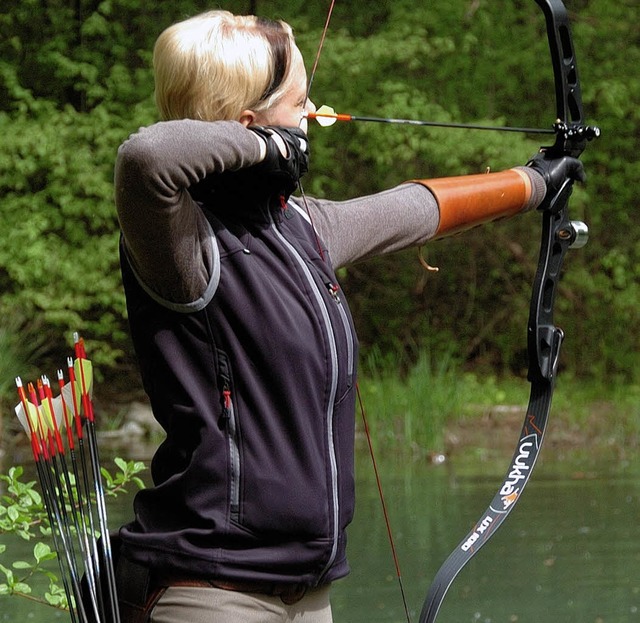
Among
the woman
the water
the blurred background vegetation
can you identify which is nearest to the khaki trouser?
the woman

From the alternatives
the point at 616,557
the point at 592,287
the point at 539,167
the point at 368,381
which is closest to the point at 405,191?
the point at 539,167

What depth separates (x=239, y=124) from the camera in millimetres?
1486

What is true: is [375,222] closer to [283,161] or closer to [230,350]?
[283,161]

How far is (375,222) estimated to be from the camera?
5.83 feet

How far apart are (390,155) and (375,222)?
24.3 feet

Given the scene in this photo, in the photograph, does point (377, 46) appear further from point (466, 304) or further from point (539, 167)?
point (539, 167)

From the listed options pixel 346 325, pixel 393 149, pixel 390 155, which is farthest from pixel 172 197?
pixel 393 149

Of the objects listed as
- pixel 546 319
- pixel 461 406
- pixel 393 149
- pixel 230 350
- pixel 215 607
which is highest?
pixel 230 350

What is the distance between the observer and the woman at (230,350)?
1.43m

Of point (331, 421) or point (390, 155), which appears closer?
point (331, 421)

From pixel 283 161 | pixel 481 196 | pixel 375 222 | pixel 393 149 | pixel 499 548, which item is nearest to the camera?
pixel 283 161

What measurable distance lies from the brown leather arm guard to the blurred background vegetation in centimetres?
647

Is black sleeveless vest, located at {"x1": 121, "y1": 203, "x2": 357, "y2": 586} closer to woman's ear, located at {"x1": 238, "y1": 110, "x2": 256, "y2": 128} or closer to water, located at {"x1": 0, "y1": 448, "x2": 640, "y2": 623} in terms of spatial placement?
woman's ear, located at {"x1": 238, "y1": 110, "x2": 256, "y2": 128}

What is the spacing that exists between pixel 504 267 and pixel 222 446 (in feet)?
28.6
